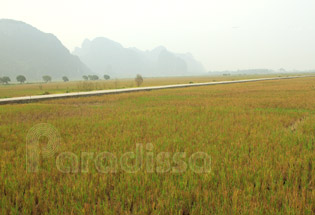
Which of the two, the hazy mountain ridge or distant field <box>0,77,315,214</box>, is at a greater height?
the hazy mountain ridge

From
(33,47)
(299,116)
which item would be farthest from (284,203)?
(33,47)

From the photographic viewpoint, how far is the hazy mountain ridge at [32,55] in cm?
13088

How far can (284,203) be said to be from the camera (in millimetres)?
2307

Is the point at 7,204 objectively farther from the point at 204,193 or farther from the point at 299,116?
the point at 299,116

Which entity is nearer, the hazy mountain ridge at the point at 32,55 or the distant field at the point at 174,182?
the distant field at the point at 174,182

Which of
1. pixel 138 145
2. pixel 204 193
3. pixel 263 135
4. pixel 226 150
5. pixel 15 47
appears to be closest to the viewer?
pixel 204 193

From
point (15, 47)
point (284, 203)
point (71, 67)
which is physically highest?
point (15, 47)

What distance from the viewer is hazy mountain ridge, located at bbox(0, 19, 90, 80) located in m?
131

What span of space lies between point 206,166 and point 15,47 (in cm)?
18178

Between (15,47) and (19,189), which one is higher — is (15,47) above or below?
→ above

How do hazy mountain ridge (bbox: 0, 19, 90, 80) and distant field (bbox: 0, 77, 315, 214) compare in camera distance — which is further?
hazy mountain ridge (bbox: 0, 19, 90, 80)

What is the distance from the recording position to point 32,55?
150 m

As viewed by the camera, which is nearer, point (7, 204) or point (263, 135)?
point (7, 204)

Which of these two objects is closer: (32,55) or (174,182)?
(174,182)
